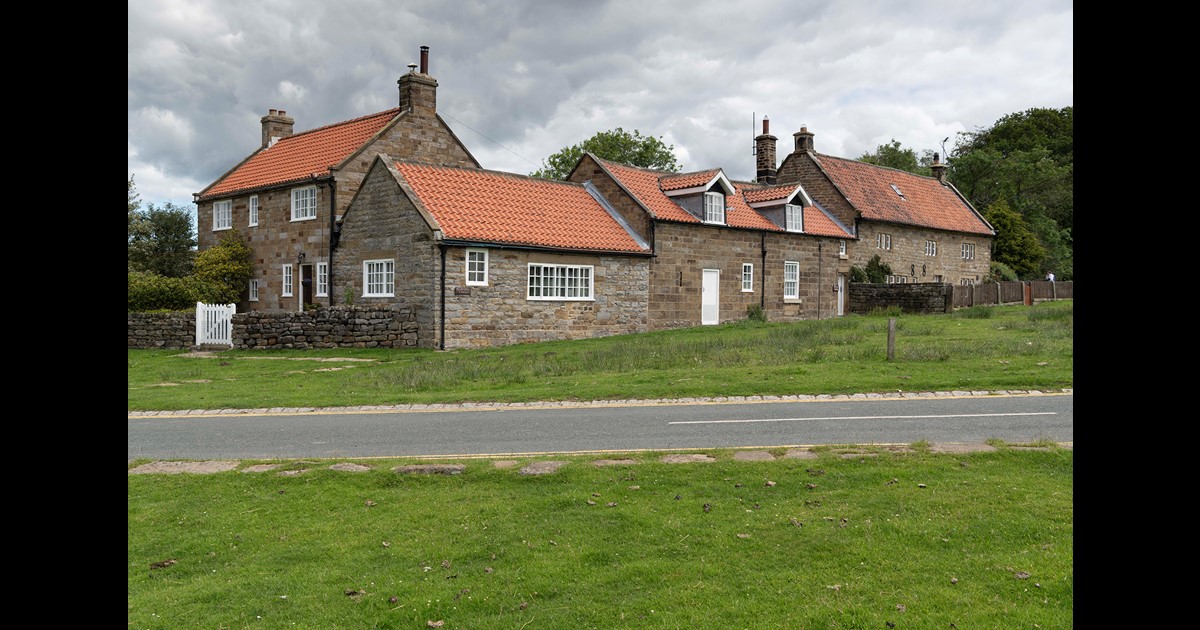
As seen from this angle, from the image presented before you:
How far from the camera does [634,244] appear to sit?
34781 mm

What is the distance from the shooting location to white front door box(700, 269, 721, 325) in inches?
1462

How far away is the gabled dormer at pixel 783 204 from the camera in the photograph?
4106 centimetres

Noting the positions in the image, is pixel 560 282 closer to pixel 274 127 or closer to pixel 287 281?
pixel 287 281

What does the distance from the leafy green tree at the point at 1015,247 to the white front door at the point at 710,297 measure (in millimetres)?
32993

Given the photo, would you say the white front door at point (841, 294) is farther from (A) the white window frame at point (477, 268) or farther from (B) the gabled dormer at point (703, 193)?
(A) the white window frame at point (477, 268)

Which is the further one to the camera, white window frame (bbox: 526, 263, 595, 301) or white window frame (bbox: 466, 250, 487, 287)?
white window frame (bbox: 526, 263, 595, 301)

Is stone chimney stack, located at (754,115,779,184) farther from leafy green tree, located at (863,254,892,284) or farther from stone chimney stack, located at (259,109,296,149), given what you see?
stone chimney stack, located at (259,109,296,149)

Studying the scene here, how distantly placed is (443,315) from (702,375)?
1212cm

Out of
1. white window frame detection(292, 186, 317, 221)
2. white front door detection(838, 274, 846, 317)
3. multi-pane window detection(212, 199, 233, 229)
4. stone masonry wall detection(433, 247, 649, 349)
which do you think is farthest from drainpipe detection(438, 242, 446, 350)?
white front door detection(838, 274, 846, 317)

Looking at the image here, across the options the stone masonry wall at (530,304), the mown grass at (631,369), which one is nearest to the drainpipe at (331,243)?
the mown grass at (631,369)

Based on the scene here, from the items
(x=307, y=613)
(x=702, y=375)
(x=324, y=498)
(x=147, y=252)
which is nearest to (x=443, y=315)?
(x=702, y=375)

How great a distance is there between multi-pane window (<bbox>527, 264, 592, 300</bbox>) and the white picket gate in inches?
428
